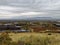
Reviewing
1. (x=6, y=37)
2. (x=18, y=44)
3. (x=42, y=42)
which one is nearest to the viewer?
(x=18, y=44)

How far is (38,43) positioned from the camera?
15289 millimetres

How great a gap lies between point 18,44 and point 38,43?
1710 millimetres

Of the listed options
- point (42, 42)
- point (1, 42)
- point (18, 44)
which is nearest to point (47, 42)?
point (42, 42)

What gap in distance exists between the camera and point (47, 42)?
1566cm

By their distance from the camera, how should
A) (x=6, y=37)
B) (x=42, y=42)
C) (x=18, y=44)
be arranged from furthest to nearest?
(x=6, y=37)
(x=42, y=42)
(x=18, y=44)

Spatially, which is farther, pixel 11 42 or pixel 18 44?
pixel 11 42

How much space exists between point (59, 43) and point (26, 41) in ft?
9.12

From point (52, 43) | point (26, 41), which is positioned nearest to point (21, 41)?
point (26, 41)

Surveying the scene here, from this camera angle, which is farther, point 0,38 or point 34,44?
point 0,38

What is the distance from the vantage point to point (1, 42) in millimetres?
15719

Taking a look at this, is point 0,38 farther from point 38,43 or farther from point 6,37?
point 38,43

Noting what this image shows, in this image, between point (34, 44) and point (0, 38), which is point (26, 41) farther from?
point (0, 38)

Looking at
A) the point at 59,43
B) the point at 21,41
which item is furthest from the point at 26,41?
the point at 59,43

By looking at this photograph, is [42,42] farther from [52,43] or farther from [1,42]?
[1,42]
